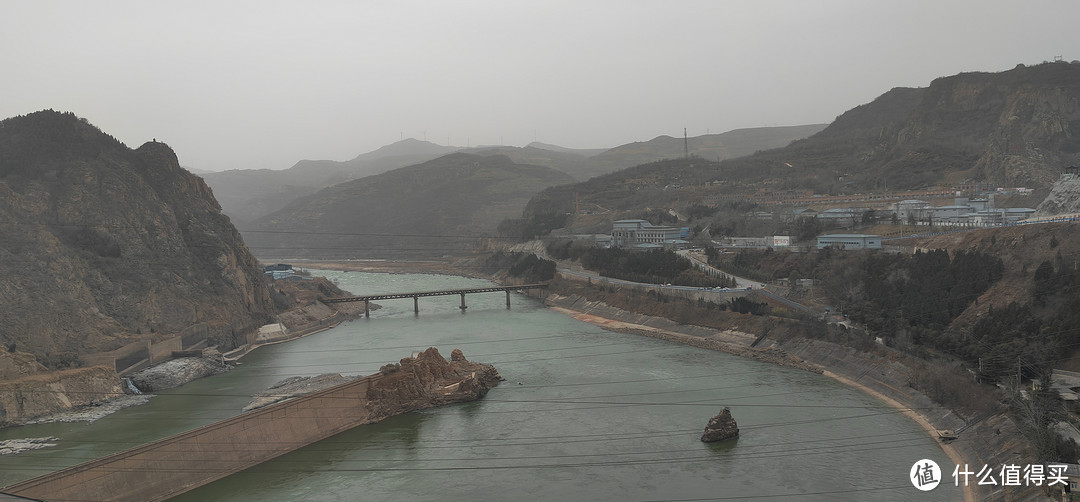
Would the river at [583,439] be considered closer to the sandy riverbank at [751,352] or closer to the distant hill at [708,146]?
the sandy riverbank at [751,352]

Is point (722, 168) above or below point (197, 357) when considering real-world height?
above

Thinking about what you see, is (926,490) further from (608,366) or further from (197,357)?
(197,357)

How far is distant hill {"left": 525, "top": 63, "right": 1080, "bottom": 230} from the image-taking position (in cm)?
4903

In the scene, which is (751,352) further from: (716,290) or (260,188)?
(260,188)

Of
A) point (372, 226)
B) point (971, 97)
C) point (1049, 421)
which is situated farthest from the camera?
point (372, 226)

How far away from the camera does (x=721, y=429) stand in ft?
56.7

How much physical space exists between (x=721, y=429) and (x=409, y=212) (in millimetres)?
90936

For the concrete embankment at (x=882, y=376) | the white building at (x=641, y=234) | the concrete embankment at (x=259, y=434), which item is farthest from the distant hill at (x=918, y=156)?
the concrete embankment at (x=259, y=434)

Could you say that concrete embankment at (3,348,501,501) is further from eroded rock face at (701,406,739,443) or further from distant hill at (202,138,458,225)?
distant hill at (202,138,458,225)

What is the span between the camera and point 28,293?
2470 cm

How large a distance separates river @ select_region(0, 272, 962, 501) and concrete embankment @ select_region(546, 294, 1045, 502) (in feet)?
1.66

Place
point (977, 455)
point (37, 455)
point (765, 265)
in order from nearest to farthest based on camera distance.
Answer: point (977, 455) < point (37, 455) < point (765, 265)

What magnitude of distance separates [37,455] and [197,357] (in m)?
10.1

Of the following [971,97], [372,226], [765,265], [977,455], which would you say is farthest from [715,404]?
[372,226]
